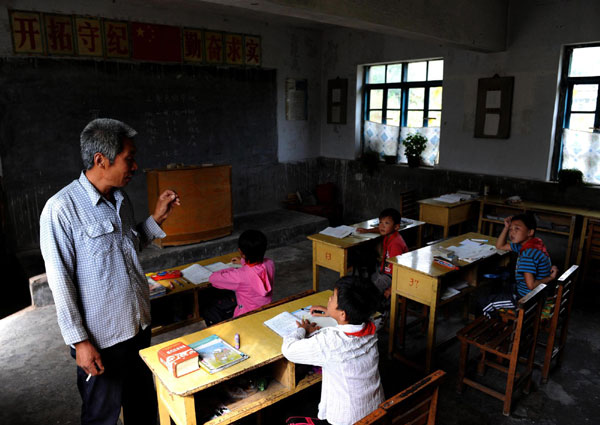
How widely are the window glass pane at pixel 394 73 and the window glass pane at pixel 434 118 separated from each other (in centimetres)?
80

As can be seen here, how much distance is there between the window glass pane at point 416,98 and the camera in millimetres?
6637

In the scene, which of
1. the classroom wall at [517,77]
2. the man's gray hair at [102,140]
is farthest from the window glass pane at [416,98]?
the man's gray hair at [102,140]

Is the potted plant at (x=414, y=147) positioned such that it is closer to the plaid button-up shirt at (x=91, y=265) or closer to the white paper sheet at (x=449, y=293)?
the white paper sheet at (x=449, y=293)

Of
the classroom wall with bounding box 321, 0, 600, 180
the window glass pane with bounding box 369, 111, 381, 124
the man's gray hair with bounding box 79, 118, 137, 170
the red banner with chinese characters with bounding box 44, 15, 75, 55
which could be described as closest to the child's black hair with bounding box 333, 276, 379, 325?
the man's gray hair with bounding box 79, 118, 137, 170

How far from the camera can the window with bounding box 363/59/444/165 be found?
6.52 metres

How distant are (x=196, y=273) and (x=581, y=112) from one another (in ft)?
15.9

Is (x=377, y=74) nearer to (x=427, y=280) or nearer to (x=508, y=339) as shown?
(x=427, y=280)

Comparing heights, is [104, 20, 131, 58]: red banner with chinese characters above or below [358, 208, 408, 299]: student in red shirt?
above

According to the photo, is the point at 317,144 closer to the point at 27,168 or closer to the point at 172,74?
the point at 172,74

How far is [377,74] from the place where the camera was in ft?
23.7

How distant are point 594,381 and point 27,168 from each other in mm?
5971

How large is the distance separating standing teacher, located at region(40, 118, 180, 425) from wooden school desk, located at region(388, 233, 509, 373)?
6.32ft

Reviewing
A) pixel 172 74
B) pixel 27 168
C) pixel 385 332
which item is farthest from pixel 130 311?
pixel 172 74

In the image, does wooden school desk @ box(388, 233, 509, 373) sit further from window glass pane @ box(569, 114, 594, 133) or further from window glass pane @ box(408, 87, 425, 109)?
window glass pane @ box(408, 87, 425, 109)
